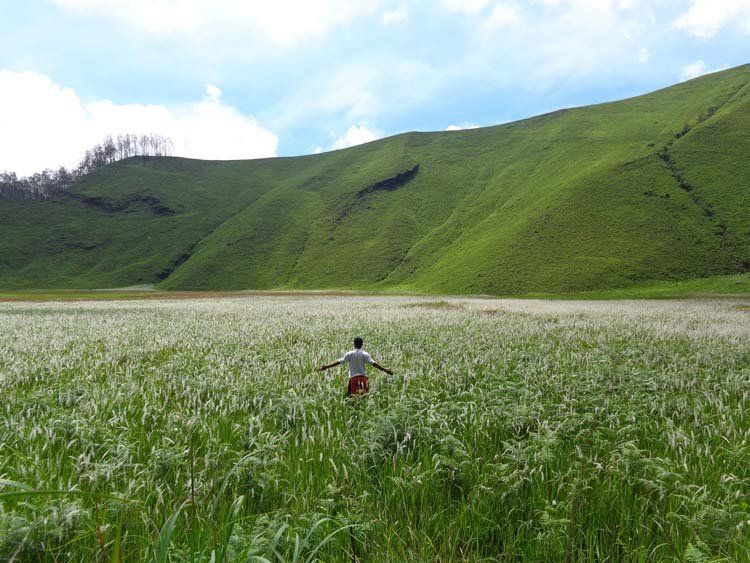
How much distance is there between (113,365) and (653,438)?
43.2 ft

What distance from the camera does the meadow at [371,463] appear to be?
348cm

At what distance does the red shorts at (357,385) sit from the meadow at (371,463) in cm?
26

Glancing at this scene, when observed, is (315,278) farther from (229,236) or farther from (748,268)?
(748,268)

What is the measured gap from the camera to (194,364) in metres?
11.2

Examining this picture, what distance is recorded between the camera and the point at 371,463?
214 inches

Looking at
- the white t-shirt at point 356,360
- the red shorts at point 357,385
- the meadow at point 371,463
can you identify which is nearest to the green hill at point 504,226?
the meadow at point 371,463

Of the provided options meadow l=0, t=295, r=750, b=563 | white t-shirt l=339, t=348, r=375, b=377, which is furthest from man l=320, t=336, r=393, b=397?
meadow l=0, t=295, r=750, b=563

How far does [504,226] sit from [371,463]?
127823 millimetres

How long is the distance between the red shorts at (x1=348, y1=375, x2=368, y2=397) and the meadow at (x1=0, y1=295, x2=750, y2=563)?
0.26 meters

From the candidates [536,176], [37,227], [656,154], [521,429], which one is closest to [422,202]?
[536,176]

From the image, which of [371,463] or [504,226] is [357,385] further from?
[504,226]

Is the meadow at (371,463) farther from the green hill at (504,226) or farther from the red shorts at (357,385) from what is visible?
the green hill at (504,226)

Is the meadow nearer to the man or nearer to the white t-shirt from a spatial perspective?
the man

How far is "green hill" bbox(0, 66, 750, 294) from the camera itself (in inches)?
3728
